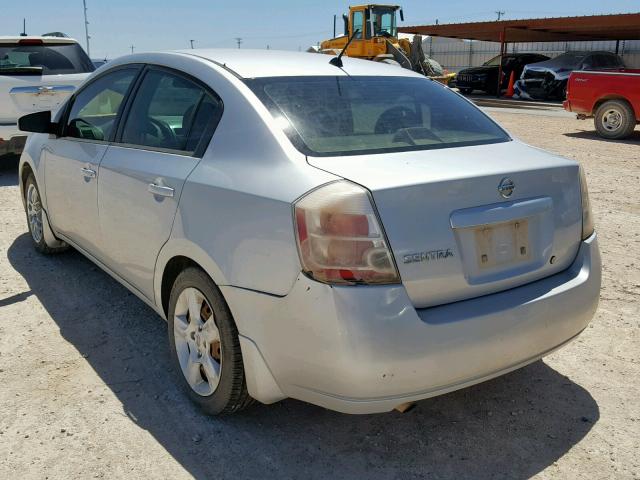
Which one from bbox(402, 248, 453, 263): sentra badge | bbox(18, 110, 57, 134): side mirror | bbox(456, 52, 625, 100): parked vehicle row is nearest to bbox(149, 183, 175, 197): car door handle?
bbox(402, 248, 453, 263): sentra badge

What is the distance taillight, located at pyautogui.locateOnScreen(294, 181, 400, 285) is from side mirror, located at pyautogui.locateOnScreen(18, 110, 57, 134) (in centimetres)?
291

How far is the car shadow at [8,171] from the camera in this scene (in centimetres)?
848

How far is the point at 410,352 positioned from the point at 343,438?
75 centimetres

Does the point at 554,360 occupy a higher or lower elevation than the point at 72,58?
lower

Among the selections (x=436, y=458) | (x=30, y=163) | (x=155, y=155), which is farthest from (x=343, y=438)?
(x=30, y=163)

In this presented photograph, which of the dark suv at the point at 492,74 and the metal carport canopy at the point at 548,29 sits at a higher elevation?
the metal carport canopy at the point at 548,29

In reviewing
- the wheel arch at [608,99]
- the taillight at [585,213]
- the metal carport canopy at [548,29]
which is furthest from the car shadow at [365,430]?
the metal carport canopy at [548,29]

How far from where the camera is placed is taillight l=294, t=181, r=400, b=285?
2.33m

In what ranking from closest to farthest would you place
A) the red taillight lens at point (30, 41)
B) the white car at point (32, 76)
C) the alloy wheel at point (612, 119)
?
the white car at point (32, 76)
the red taillight lens at point (30, 41)
the alloy wheel at point (612, 119)

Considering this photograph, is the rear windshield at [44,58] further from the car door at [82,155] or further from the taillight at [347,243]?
the taillight at [347,243]

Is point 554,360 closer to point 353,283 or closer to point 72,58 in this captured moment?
point 353,283

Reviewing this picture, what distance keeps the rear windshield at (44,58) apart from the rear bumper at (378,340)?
6882 mm

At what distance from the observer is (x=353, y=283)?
91.6 inches

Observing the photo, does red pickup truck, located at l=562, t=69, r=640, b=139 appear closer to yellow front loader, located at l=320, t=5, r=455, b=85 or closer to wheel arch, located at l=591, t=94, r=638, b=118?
wheel arch, located at l=591, t=94, r=638, b=118
